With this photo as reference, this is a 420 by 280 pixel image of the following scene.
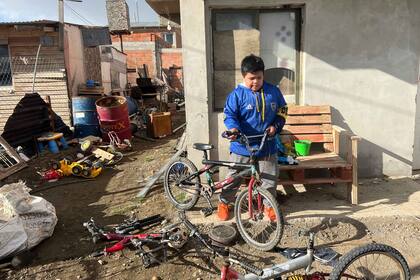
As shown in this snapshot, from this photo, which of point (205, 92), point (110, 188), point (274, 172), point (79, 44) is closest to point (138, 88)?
point (79, 44)

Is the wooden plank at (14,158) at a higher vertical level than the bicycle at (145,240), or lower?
higher

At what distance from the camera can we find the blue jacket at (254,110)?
425 cm

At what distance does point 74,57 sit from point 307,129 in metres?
11.1

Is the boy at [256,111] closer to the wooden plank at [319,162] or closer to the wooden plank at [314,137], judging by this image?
the wooden plank at [319,162]

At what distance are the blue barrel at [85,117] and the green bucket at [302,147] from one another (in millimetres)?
7204

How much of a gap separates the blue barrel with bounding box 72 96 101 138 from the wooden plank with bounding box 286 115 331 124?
22.9 ft

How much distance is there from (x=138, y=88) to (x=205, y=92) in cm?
1405

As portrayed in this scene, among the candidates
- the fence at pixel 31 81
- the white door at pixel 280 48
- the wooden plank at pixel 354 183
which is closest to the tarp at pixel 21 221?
the white door at pixel 280 48

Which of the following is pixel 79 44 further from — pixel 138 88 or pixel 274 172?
pixel 274 172

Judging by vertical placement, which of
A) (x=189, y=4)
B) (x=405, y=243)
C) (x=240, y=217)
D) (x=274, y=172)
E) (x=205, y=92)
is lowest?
(x=405, y=243)

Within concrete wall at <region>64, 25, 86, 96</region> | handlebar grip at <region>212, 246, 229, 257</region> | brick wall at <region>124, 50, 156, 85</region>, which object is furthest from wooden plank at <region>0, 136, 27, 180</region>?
brick wall at <region>124, 50, 156, 85</region>

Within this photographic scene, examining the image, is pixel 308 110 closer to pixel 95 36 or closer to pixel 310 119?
pixel 310 119

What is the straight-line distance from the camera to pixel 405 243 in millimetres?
4281

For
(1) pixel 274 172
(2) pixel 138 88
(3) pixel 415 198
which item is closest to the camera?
(1) pixel 274 172
